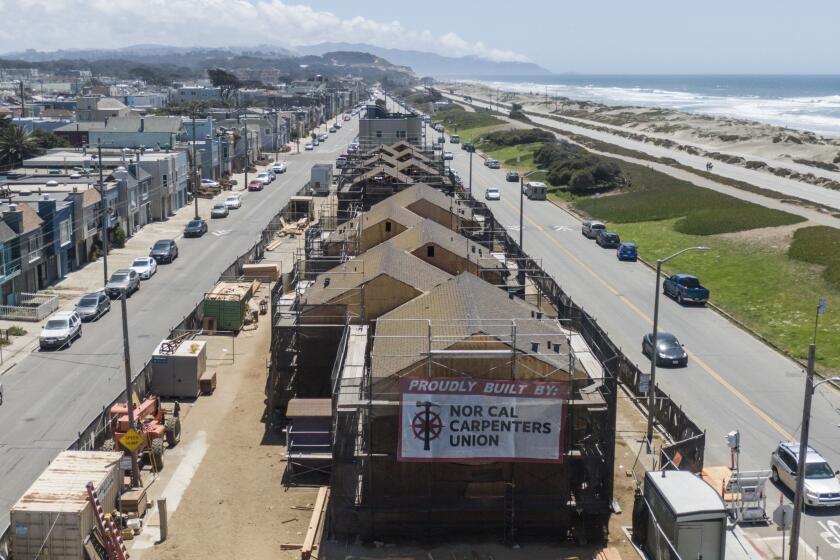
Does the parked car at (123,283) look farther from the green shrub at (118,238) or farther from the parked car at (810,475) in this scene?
the parked car at (810,475)

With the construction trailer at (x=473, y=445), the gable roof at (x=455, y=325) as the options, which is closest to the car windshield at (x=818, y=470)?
the construction trailer at (x=473, y=445)

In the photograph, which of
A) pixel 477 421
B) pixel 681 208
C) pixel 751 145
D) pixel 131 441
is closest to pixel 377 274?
pixel 477 421

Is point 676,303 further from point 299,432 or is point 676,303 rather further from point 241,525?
point 241,525

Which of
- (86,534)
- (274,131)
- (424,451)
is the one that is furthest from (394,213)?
(274,131)

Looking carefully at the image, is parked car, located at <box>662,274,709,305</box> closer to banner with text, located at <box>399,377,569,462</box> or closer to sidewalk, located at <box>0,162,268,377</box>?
banner with text, located at <box>399,377,569,462</box>

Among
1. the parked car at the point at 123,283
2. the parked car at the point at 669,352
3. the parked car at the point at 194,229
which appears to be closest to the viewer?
the parked car at the point at 669,352
